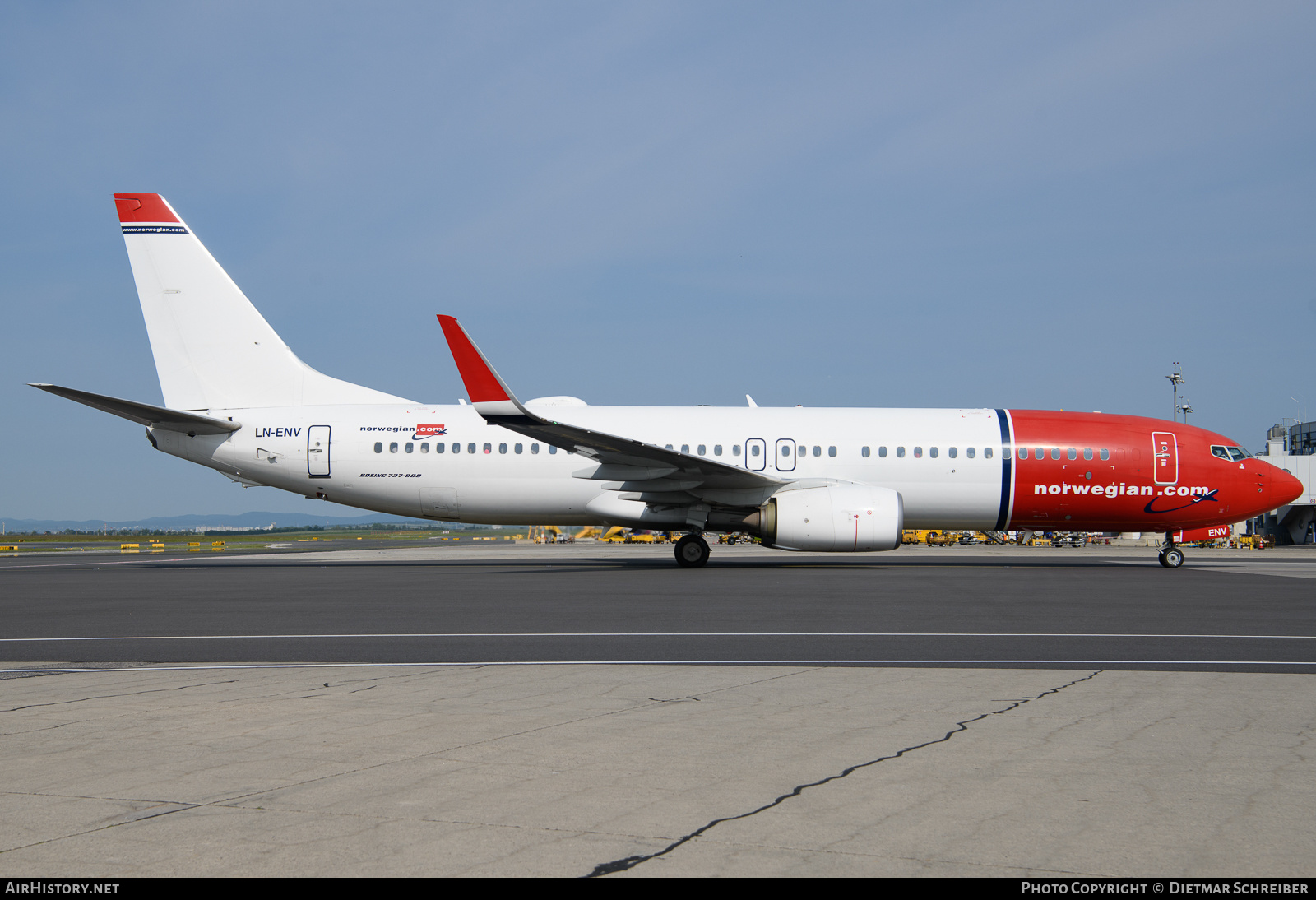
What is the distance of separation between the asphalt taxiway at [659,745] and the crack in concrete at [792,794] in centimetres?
1

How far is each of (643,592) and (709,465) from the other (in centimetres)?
543

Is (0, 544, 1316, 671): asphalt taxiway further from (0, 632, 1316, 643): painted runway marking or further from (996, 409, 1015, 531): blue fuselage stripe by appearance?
(996, 409, 1015, 531): blue fuselage stripe

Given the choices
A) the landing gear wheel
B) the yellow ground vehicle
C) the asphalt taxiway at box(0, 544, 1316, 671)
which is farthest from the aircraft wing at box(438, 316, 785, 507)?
the yellow ground vehicle

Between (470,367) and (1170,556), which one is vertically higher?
(470,367)

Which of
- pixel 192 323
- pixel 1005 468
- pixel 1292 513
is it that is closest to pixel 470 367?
pixel 192 323

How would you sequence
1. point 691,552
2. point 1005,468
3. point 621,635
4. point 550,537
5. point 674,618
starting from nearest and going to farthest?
point 621,635 → point 674,618 → point 691,552 → point 1005,468 → point 550,537

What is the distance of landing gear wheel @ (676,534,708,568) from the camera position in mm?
21828

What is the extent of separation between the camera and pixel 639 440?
72.2 feet

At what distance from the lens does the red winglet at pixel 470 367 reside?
1869 cm

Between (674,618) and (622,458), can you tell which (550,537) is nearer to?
(622,458)

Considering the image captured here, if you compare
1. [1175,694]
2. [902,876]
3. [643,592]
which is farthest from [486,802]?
[643,592]

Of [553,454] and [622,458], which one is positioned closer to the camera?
[622,458]

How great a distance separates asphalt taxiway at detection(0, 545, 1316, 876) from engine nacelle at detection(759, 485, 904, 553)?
829 cm

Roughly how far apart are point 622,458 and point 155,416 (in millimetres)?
10955
